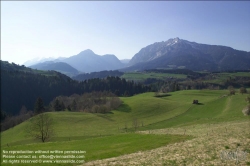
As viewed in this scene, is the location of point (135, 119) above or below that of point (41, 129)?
below

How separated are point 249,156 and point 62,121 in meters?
88.0

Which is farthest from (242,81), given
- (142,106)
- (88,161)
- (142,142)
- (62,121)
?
(88,161)

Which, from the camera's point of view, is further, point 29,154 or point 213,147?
point 29,154

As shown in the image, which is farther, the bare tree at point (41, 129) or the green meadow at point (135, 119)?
the green meadow at point (135, 119)

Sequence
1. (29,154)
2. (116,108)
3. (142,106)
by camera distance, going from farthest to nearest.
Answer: (116,108) < (142,106) < (29,154)

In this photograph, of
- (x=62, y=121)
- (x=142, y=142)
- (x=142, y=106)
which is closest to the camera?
(x=142, y=142)

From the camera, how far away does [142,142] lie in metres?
37.2

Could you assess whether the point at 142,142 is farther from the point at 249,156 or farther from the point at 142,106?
the point at 142,106

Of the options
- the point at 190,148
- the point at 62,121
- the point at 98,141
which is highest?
the point at 190,148

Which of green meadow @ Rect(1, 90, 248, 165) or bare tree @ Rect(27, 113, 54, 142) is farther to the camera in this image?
green meadow @ Rect(1, 90, 248, 165)

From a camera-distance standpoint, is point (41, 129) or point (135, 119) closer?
point (41, 129)

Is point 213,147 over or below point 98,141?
over

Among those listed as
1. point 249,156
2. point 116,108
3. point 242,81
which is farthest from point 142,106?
point 242,81

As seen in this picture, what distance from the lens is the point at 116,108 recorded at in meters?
132
